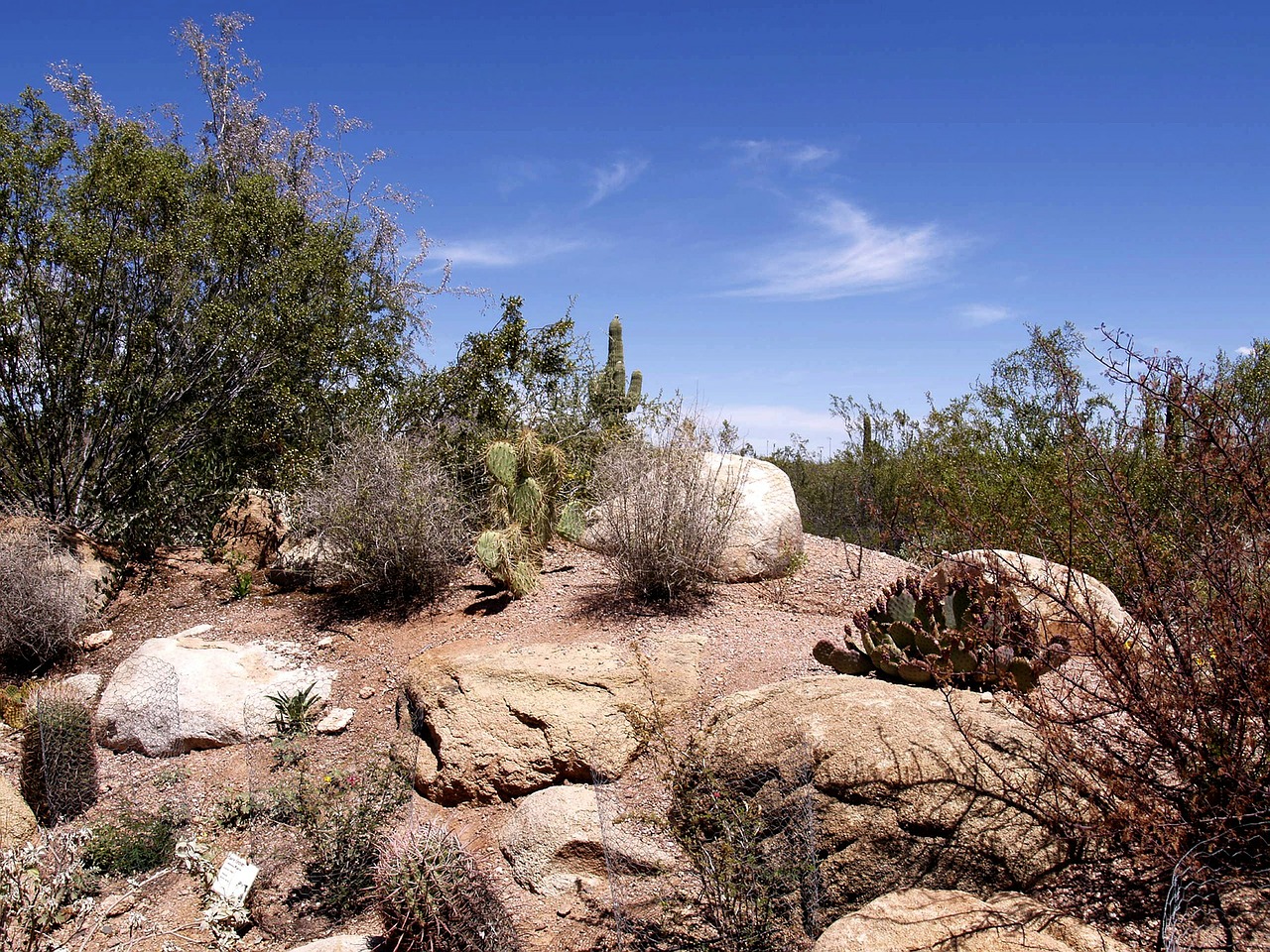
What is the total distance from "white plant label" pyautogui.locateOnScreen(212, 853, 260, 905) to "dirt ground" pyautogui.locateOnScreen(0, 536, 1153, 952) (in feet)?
0.26

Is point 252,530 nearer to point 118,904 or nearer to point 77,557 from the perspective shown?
point 77,557

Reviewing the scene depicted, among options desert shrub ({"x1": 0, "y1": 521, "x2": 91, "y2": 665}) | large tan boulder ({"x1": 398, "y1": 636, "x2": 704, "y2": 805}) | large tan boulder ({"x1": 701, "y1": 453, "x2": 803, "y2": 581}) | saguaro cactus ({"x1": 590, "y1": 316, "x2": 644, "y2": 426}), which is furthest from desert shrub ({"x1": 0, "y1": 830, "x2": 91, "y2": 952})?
saguaro cactus ({"x1": 590, "y1": 316, "x2": 644, "y2": 426})

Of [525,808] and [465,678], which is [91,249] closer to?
[465,678]

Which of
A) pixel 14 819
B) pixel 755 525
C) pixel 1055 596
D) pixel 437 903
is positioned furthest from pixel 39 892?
pixel 755 525

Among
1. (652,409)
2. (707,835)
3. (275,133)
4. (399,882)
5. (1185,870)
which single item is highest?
(275,133)

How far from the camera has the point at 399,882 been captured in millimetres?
3717

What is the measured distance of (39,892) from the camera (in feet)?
14.8

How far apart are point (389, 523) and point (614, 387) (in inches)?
189

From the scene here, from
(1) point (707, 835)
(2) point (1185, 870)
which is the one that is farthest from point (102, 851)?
(2) point (1185, 870)

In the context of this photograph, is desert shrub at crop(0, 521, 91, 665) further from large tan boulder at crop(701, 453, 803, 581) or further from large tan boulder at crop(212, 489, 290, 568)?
large tan boulder at crop(701, 453, 803, 581)

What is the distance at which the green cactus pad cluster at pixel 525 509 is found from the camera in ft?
24.8

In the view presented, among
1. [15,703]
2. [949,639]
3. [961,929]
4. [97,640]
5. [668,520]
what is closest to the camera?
[961,929]

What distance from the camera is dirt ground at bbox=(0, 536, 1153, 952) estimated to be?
4543 millimetres

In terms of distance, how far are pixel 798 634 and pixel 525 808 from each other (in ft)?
8.28
